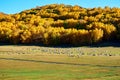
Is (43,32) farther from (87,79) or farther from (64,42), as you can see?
(87,79)

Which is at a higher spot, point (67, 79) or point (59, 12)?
point (59, 12)

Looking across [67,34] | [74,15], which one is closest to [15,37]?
[67,34]

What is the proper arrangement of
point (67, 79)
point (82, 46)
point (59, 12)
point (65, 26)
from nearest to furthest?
point (67, 79) < point (82, 46) < point (65, 26) < point (59, 12)

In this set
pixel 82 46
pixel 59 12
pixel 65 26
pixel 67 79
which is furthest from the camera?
pixel 59 12

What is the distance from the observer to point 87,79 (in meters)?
33.5

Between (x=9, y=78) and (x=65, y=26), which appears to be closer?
(x=9, y=78)

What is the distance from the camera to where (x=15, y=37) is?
376 ft

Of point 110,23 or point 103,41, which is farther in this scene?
point 110,23

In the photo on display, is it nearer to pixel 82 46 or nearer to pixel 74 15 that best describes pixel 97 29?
pixel 82 46

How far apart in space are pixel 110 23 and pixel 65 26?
1783 centimetres

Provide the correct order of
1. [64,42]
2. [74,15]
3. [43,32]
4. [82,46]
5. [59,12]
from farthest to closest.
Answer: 1. [59,12]
2. [74,15]
3. [43,32]
4. [64,42]
5. [82,46]

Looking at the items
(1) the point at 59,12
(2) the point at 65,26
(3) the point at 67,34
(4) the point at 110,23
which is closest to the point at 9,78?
(3) the point at 67,34

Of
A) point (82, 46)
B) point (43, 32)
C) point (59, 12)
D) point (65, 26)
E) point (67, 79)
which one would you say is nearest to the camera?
point (67, 79)

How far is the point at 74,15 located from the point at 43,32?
45856mm
